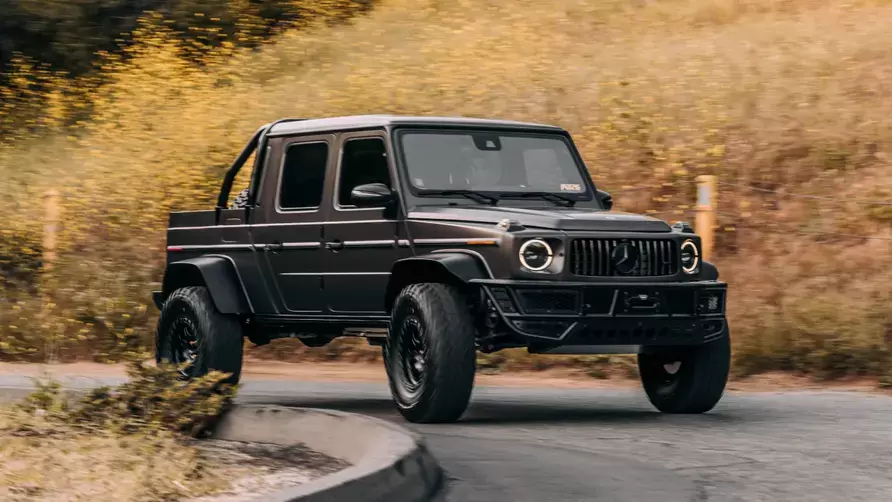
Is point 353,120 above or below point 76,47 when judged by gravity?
below

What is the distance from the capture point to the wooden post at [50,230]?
1798 cm

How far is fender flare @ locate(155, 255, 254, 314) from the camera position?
11.2 meters

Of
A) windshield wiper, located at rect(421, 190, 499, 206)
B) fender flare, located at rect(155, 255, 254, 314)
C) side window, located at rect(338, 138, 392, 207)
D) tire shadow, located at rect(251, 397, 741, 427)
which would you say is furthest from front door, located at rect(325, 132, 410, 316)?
fender flare, located at rect(155, 255, 254, 314)

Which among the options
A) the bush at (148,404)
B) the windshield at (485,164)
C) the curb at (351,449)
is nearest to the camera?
the curb at (351,449)

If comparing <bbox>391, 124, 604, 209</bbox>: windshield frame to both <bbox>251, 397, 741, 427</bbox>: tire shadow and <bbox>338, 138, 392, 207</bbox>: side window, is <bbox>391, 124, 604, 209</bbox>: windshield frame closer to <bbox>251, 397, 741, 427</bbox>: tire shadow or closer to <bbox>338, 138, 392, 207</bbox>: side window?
<bbox>338, 138, 392, 207</bbox>: side window

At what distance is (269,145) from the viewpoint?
37.3 feet

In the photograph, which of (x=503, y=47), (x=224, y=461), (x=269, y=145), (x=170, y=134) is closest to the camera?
(x=224, y=461)

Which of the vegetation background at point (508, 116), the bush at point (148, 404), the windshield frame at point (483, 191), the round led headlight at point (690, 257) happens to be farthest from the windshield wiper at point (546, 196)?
the vegetation background at point (508, 116)

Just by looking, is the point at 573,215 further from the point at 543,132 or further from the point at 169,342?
the point at 169,342

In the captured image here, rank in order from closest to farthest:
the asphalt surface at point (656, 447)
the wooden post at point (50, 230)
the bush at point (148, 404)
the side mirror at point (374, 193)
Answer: the asphalt surface at point (656, 447) → the bush at point (148, 404) → the side mirror at point (374, 193) → the wooden post at point (50, 230)

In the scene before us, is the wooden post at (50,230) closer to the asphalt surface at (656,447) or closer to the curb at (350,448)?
the asphalt surface at (656,447)

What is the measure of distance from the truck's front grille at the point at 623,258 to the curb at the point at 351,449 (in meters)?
2.11

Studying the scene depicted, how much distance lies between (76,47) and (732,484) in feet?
78.5

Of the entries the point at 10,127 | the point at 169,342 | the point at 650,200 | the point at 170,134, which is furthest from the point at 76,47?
the point at 169,342
